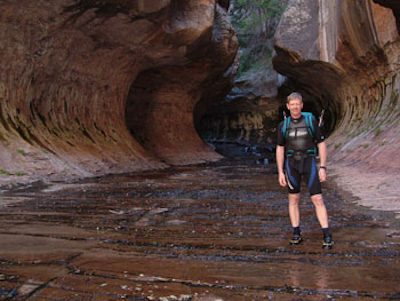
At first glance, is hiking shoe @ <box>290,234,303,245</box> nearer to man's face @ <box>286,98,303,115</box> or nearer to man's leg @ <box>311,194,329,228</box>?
man's leg @ <box>311,194,329,228</box>

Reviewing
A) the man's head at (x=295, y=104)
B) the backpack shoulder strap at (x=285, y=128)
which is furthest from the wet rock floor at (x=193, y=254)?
the man's head at (x=295, y=104)

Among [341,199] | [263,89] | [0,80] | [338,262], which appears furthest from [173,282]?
[263,89]

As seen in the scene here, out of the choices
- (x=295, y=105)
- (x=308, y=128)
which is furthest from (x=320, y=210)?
(x=295, y=105)

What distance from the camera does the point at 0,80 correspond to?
951 centimetres

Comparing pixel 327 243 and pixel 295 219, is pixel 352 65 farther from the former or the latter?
pixel 327 243

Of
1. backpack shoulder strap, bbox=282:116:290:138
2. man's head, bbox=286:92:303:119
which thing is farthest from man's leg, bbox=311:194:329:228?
man's head, bbox=286:92:303:119

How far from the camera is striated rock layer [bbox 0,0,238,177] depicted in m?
9.48

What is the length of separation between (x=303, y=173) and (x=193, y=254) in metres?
1.19

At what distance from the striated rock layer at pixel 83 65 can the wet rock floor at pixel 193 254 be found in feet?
17.1

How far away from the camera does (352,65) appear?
599 inches

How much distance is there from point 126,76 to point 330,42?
28.6ft

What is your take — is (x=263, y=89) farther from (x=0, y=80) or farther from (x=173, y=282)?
(x=173, y=282)

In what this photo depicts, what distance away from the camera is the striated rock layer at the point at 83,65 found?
31.1 ft

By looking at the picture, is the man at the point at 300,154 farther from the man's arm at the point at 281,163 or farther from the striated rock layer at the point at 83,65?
the striated rock layer at the point at 83,65
